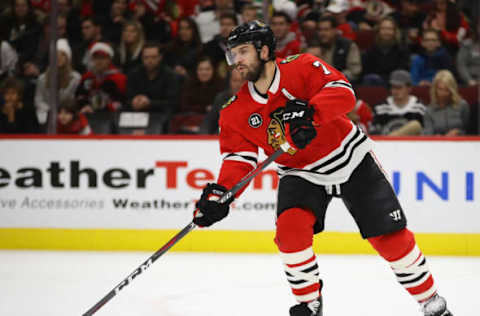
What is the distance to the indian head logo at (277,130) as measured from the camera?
2.58 meters

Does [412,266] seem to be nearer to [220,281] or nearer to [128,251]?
[220,281]

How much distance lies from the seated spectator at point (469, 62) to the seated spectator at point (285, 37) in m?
1.21

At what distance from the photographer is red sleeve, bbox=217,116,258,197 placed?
8.80 feet

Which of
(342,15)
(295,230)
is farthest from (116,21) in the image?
(295,230)

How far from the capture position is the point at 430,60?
534 centimetres

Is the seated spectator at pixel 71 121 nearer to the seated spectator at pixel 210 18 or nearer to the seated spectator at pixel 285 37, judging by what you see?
the seated spectator at pixel 210 18

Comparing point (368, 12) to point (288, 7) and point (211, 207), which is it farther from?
point (211, 207)

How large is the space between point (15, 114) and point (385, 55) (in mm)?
2683

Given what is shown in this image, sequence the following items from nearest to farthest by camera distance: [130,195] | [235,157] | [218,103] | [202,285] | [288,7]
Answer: [235,157] → [202,285] → [130,195] → [218,103] → [288,7]

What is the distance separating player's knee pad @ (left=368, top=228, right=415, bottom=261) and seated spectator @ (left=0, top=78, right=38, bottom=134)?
3.11m

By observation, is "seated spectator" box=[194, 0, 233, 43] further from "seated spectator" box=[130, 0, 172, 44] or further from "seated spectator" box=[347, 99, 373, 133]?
"seated spectator" box=[347, 99, 373, 133]

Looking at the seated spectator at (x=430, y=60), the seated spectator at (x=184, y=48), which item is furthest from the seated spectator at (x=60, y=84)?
the seated spectator at (x=430, y=60)

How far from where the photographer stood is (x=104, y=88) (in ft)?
17.5

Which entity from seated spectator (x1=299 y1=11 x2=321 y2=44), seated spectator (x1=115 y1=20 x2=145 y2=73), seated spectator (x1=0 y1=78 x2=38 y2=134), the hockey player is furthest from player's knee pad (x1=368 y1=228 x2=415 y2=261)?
seated spectator (x1=115 y1=20 x2=145 y2=73)
